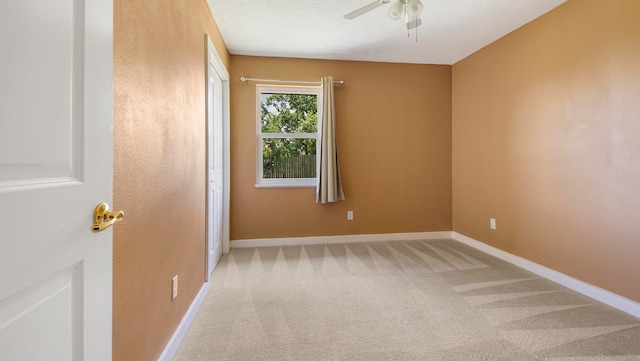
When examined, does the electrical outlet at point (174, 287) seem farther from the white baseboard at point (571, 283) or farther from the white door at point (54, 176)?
the white baseboard at point (571, 283)

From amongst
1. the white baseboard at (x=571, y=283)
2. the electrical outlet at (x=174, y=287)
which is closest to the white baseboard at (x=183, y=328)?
the electrical outlet at (x=174, y=287)

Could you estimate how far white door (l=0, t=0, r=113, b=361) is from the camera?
45 cm

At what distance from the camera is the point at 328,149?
11.1 ft

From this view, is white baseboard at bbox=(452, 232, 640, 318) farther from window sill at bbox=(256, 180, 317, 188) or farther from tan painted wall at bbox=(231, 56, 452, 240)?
window sill at bbox=(256, 180, 317, 188)

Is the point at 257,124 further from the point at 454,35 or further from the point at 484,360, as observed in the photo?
the point at 484,360

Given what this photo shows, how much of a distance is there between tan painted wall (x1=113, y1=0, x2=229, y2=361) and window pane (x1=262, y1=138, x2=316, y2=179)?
1.53m

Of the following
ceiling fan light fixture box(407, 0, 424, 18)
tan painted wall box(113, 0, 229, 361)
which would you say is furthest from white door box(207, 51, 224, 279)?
ceiling fan light fixture box(407, 0, 424, 18)

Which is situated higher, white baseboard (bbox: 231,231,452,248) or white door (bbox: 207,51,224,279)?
white door (bbox: 207,51,224,279)

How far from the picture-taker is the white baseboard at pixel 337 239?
11.1ft

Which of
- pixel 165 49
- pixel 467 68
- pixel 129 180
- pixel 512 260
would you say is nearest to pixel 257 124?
pixel 165 49

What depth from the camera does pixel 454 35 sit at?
9.46 feet

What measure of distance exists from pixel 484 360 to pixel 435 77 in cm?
342

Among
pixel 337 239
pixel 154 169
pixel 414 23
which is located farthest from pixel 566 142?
pixel 154 169

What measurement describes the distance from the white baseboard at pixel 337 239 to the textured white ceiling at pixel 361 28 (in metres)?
2.38
